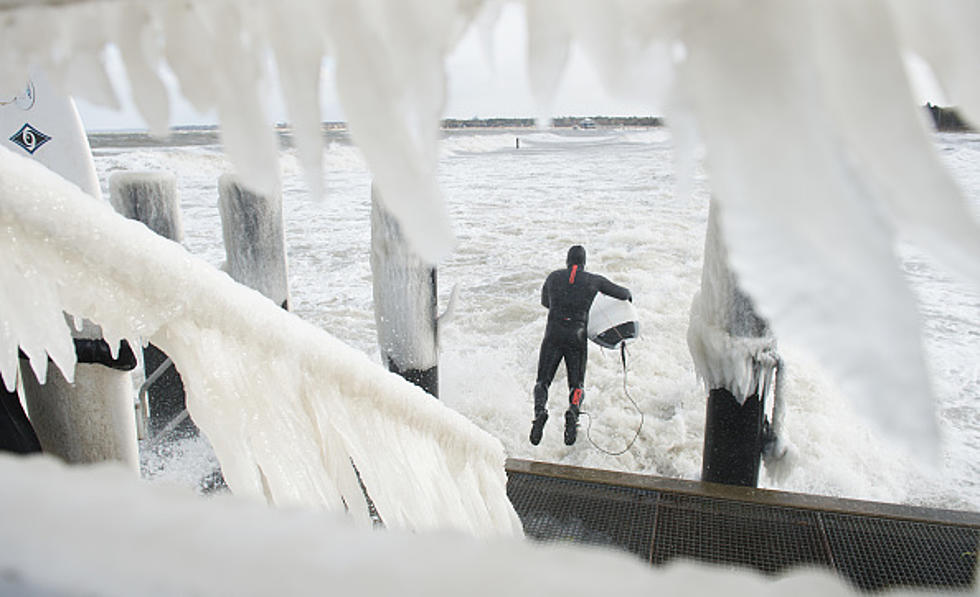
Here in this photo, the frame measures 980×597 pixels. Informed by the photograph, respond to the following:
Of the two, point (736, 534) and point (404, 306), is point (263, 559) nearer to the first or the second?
point (736, 534)

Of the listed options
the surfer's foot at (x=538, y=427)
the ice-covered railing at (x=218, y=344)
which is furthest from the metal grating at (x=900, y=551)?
the ice-covered railing at (x=218, y=344)

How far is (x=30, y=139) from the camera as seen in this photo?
2.24 meters

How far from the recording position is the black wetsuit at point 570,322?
4.70 metres

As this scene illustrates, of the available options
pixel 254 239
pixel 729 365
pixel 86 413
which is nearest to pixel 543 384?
pixel 729 365

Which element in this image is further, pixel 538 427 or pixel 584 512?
pixel 538 427

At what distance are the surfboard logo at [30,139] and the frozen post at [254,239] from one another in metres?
1.43

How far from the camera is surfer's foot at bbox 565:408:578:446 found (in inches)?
176

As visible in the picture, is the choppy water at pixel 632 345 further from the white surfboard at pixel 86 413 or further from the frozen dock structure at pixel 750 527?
the white surfboard at pixel 86 413

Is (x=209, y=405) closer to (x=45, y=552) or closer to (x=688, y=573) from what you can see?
(x=45, y=552)

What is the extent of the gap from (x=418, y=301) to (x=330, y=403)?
2.61 metres

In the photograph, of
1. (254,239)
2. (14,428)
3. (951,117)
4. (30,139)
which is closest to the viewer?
(951,117)

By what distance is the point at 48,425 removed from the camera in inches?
58.3

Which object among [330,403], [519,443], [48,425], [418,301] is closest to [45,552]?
[330,403]

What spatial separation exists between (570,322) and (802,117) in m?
4.53
